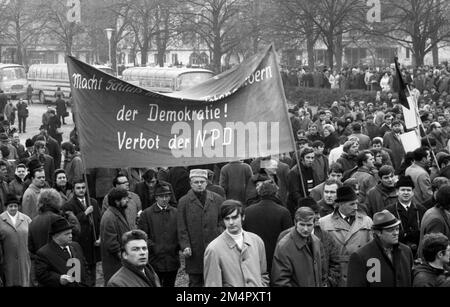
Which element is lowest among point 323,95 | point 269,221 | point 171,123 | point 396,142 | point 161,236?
point 161,236

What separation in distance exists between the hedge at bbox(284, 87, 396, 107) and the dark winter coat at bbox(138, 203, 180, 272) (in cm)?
2732

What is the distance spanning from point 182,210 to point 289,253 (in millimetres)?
2539

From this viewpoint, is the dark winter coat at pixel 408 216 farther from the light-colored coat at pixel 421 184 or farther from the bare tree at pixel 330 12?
the bare tree at pixel 330 12

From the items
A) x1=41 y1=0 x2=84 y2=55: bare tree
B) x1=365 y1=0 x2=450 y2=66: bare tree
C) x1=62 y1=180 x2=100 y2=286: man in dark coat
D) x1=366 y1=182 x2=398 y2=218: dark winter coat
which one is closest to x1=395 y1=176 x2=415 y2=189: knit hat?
x1=366 y1=182 x2=398 y2=218: dark winter coat

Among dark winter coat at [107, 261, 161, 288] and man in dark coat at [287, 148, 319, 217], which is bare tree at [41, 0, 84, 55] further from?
dark winter coat at [107, 261, 161, 288]

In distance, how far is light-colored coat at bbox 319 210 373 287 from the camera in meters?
8.75

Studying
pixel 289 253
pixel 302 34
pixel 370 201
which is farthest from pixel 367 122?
pixel 302 34

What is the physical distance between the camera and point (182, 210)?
10.1 meters

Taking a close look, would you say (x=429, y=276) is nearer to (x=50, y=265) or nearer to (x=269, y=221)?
(x=269, y=221)

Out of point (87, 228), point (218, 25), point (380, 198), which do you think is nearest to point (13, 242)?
point (87, 228)

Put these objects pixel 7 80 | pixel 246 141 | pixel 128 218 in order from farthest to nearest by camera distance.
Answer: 1. pixel 7 80
2. pixel 128 218
3. pixel 246 141

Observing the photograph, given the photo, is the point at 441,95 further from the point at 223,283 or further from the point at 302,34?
the point at 223,283

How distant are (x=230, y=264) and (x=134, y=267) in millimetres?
897

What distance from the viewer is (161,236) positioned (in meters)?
10.2
